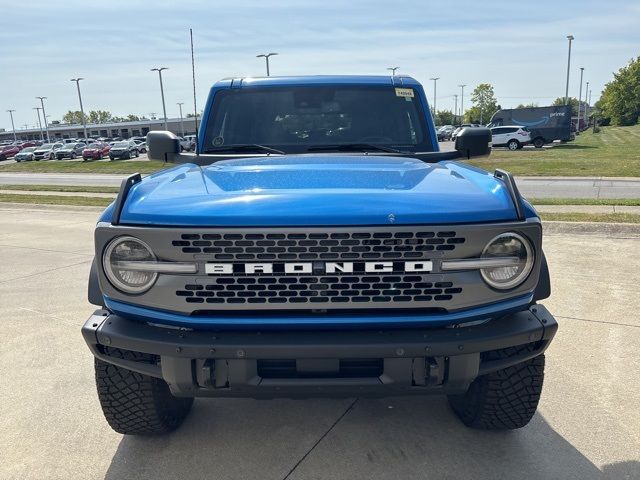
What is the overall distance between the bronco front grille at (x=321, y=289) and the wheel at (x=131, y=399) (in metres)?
0.73

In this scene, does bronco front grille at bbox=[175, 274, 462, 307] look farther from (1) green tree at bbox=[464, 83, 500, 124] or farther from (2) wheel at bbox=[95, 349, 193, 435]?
(1) green tree at bbox=[464, 83, 500, 124]

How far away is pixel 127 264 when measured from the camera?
2365mm

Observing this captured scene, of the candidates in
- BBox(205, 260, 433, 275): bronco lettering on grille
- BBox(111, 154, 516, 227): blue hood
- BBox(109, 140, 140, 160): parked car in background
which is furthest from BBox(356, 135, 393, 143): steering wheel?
BBox(109, 140, 140, 160): parked car in background

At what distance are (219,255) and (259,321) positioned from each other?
33cm

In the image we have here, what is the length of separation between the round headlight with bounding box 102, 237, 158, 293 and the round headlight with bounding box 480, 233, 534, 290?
1.46 m

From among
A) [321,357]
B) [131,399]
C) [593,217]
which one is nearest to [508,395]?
[321,357]

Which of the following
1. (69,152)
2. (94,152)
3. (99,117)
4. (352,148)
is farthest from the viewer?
(99,117)

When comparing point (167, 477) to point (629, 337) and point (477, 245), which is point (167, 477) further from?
point (629, 337)

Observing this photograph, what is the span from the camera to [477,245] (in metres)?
2.31

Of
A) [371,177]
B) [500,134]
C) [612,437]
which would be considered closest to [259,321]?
[371,177]

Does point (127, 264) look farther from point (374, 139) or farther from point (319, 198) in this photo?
point (374, 139)

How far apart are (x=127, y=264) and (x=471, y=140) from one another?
2.54 metres

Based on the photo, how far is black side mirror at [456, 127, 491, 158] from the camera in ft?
12.5

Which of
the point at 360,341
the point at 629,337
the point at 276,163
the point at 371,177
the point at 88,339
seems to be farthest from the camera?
the point at 629,337
